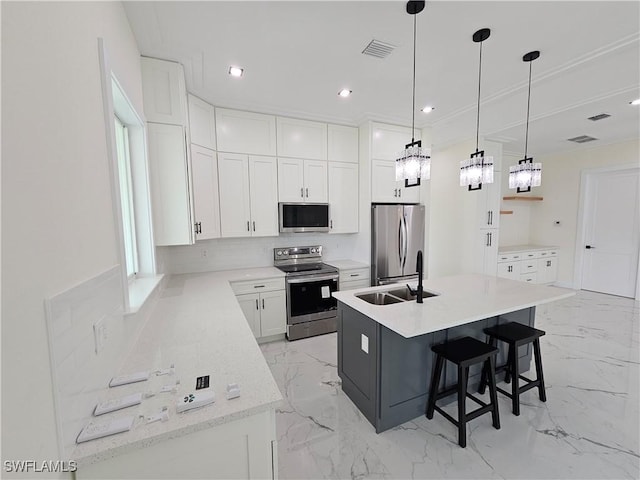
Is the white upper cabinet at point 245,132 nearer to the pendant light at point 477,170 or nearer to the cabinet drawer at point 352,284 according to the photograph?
the cabinet drawer at point 352,284

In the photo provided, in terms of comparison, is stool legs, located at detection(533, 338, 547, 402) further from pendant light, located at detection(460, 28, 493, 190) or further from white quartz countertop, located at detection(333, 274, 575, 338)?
pendant light, located at detection(460, 28, 493, 190)

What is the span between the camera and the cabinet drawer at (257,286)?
10.1ft

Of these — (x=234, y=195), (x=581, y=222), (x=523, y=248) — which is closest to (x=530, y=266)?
(x=523, y=248)

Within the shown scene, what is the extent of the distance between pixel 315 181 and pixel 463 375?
8.97 ft

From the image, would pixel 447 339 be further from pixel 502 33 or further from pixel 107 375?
pixel 502 33

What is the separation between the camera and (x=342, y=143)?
3803mm

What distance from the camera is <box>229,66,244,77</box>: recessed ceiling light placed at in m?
2.45

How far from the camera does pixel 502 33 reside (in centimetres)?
202

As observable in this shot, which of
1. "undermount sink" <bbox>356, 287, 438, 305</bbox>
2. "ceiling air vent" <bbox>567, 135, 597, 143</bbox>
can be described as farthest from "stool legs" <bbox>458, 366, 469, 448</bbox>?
"ceiling air vent" <bbox>567, 135, 597, 143</bbox>

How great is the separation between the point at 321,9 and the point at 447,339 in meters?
2.59

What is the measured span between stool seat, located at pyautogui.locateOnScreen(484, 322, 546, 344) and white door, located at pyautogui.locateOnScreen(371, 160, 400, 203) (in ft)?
6.96

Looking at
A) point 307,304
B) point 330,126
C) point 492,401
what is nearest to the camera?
point 492,401

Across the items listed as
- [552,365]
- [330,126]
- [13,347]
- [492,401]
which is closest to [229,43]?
[330,126]

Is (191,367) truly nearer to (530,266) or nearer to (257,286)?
(257,286)
